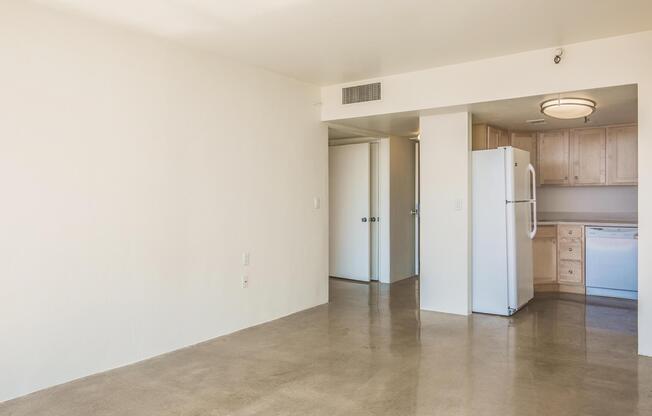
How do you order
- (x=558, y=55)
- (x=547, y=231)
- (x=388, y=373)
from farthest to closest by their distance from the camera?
(x=547, y=231)
(x=558, y=55)
(x=388, y=373)

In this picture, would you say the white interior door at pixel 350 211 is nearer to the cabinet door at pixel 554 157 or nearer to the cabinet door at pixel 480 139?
the cabinet door at pixel 480 139

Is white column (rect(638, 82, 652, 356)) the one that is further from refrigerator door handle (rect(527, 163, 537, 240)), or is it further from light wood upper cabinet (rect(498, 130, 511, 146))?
light wood upper cabinet (rect(498, 130, 511, 146))

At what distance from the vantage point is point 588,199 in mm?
6602

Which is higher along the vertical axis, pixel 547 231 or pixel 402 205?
pixel 402 205

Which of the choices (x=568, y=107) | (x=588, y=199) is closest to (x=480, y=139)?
(x=568, y=107)

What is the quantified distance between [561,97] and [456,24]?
4.45ft

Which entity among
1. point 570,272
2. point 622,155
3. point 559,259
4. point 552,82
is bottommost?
point 570,272

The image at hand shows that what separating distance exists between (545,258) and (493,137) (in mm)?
1789

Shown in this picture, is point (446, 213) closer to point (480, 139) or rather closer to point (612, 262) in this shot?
point (480, 139)

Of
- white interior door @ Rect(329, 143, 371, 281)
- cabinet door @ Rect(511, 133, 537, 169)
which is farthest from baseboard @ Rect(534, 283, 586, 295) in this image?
white interior door @ Rect(329, 143, 371, 281)

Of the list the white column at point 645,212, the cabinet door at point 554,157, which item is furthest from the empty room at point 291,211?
the cabinet door at point 554,157

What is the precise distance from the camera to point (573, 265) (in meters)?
6.01

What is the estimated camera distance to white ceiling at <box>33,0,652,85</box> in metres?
3.05

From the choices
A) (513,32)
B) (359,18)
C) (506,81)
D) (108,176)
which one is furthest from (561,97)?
(108,176)
